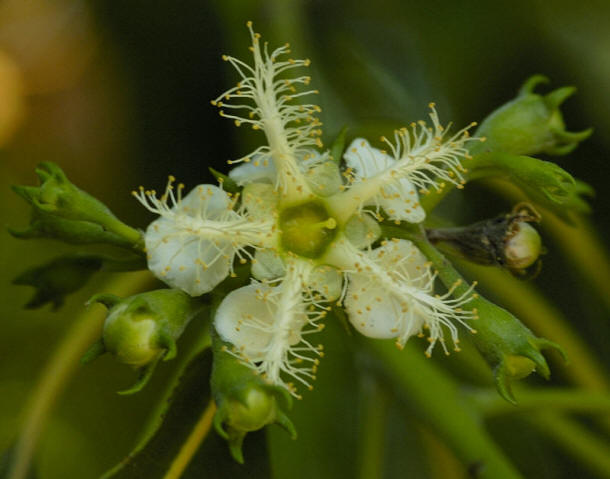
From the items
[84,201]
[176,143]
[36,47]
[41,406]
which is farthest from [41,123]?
[84,201]

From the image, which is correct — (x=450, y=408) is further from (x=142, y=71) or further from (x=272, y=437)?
(x=142, y=71)

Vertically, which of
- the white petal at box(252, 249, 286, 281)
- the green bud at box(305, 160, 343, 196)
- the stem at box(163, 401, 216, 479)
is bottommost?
the stem at box(163, 401, 216, 479)

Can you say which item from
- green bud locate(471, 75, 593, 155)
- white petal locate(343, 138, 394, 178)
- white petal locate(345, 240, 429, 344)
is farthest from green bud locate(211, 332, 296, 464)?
green bud locate(471, 75, 593, 155)

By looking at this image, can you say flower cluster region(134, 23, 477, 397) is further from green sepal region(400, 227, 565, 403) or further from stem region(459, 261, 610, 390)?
stem region(459, 261, 610, 390)

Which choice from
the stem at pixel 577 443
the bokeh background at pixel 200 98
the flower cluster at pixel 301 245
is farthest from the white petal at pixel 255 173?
the stem at pixel 577 443

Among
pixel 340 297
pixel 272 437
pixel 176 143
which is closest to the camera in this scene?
pixel 340 297

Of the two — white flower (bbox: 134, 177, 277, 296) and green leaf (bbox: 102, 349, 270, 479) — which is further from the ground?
white flower (bbox: 134, 177, 277, 296)

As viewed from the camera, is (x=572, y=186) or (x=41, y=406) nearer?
(x=572, y=186)

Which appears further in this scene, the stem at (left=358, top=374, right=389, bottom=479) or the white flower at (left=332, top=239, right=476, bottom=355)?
the stem at (left=358, top=374, right=389, bottom=479)
